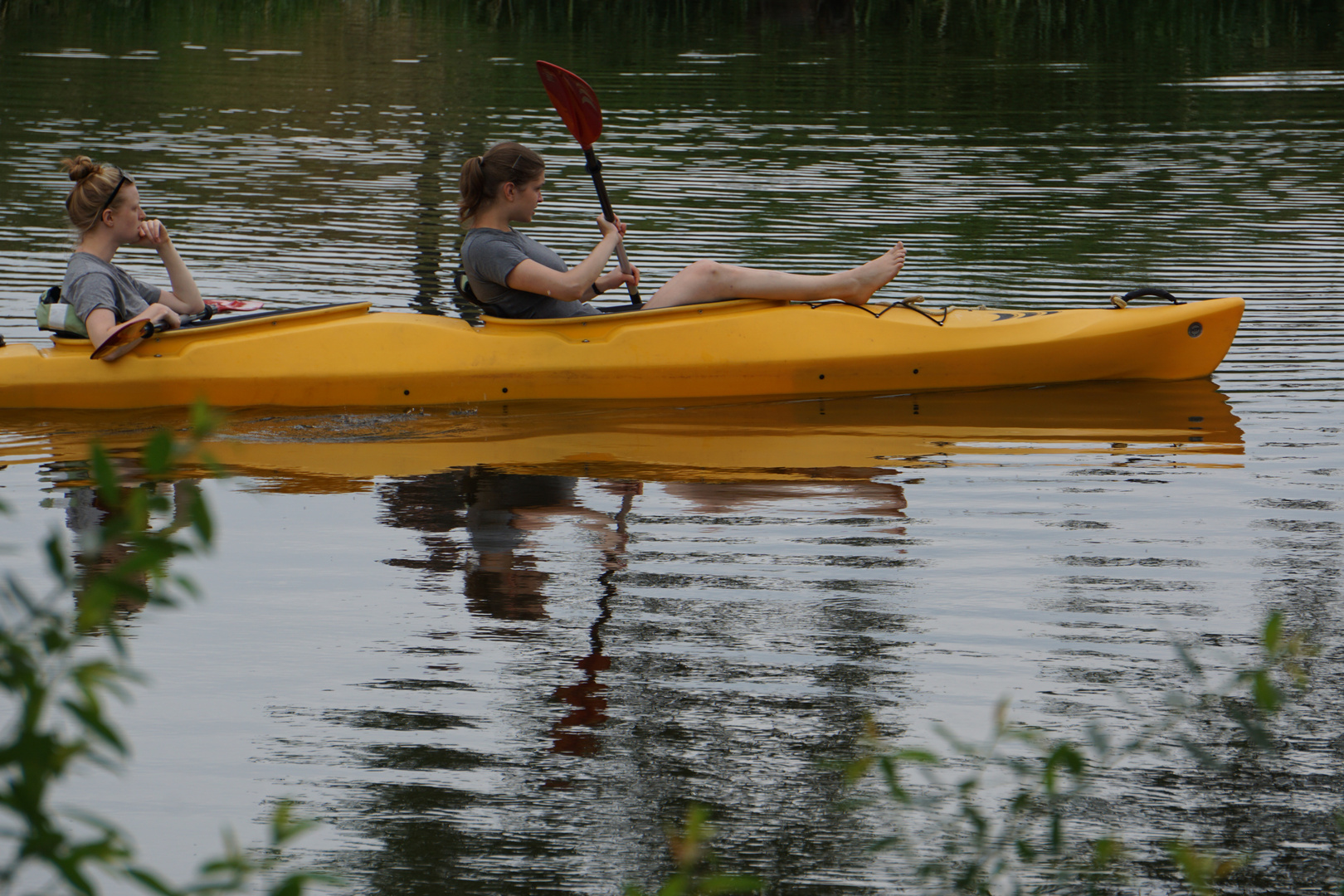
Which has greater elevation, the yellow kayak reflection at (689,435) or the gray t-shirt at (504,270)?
the gray t-shirt at (504,270)

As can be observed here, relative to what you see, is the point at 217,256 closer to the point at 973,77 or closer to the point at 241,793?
the point at 241,793

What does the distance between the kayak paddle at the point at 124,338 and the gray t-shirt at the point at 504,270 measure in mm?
1151

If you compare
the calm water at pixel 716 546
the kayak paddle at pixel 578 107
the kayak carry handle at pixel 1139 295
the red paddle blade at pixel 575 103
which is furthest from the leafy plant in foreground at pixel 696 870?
the red paddle blade at pixel 575 103

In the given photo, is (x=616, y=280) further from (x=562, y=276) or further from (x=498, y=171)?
(x=498, y=171)

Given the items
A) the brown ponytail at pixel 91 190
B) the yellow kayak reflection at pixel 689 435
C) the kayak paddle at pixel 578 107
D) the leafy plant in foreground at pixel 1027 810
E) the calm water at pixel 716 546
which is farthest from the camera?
the kayak paddle at pixel 578 107

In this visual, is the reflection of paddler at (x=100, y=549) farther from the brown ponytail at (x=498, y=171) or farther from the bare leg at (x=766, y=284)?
the bare leg at (x=766, y=284)

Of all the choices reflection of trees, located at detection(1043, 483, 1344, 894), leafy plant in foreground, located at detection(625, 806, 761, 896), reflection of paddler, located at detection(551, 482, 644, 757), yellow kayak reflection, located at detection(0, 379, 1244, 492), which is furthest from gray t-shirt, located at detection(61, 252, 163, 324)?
leafy plant in foreground, located at detection(625, 806, 761, 896)

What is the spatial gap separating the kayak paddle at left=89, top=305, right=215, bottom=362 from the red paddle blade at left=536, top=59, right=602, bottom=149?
180 centimetres

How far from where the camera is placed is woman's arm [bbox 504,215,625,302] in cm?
568

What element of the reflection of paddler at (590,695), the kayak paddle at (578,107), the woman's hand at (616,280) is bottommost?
the reflection of paddler at (590,695)

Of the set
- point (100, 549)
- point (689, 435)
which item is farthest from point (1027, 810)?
point (689, 435)

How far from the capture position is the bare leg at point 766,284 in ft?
19.9

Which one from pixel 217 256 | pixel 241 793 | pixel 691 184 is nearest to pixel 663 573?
pixel 241 793

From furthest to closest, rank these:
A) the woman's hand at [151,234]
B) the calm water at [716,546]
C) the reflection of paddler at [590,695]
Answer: the woman's hand at [151,234]
the reflection of paddler at [590,695]
the calm water at [716,546]
